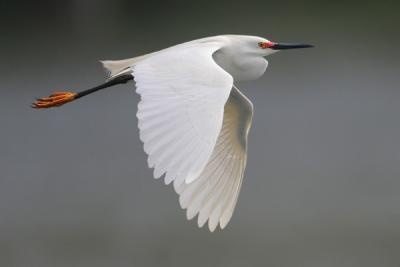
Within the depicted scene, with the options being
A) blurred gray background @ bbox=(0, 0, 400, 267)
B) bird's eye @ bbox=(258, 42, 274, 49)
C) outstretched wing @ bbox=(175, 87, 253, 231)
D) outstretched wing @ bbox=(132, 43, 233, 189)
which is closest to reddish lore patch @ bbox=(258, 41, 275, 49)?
bird's eye @ bbox=(258, 42, 274, 49)

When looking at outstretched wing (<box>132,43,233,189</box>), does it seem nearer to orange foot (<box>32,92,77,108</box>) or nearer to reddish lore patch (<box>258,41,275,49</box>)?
reddish lore patch (<box>258,41,275,49</box>)

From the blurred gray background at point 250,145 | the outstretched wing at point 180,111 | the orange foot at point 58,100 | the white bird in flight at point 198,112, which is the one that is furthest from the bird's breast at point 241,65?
the blurred gray background at point 250,145

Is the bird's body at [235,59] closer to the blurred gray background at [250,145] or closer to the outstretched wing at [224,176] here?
the outstretched wing at [224,176]

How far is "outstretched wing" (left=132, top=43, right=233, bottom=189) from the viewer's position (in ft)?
7.18

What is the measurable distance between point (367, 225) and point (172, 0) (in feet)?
6.18

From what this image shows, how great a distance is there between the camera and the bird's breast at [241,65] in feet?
9.79

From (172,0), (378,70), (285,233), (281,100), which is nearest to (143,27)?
(172,0)

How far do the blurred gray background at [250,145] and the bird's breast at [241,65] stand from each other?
150 cm

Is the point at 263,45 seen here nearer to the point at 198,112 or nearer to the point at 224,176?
the point at 224,176

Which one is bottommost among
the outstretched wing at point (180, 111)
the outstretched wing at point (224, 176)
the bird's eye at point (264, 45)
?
the outstretched wing at point (224, 176)

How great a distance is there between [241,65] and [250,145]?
2160 mm

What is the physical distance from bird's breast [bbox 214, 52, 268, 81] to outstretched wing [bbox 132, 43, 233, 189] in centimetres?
35

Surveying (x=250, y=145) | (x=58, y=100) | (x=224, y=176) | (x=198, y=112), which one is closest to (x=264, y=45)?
(x=224, y=176)

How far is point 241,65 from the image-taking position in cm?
300
